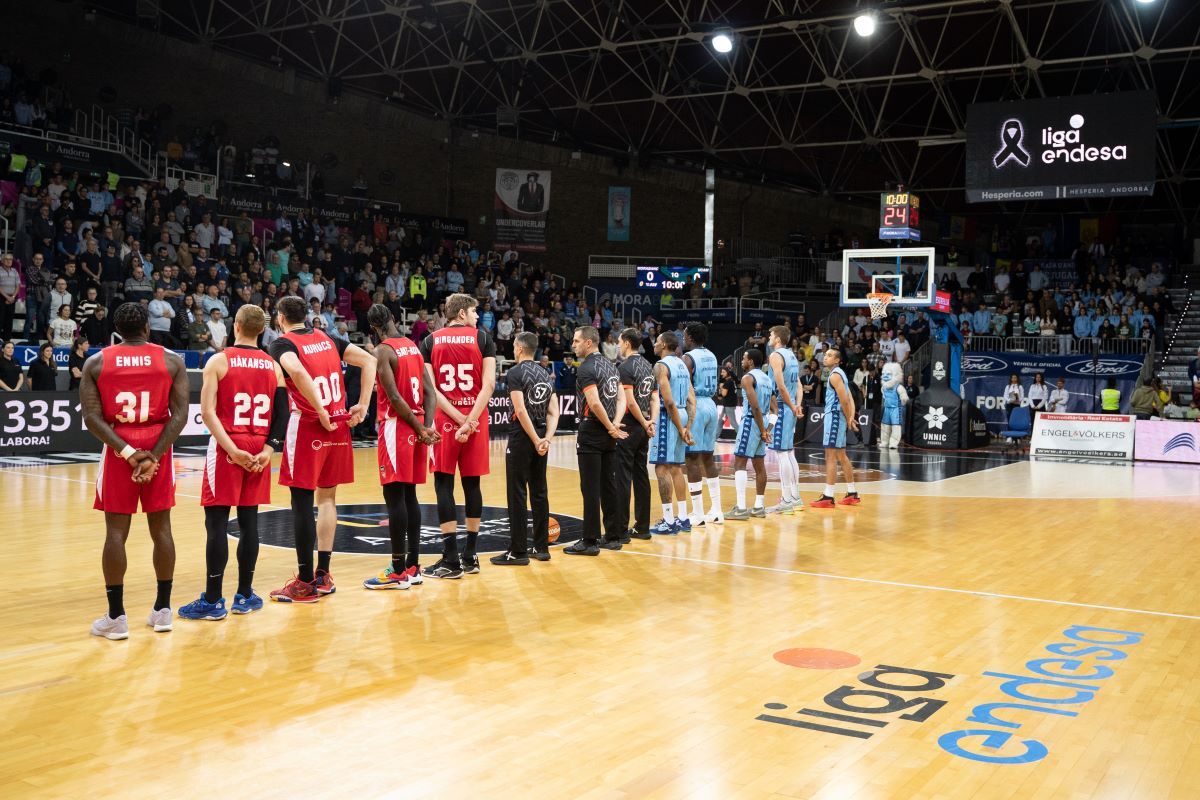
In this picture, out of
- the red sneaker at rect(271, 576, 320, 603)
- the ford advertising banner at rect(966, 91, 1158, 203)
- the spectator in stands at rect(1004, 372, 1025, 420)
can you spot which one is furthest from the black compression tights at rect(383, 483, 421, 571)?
the spectator in stands at rect(1004, 372, 1025, 420)

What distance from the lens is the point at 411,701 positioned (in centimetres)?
526

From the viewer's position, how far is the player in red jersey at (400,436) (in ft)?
24.9

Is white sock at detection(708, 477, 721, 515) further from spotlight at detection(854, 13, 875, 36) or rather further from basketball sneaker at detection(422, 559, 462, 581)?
spotlight at detection(854, 13, 875, 36)

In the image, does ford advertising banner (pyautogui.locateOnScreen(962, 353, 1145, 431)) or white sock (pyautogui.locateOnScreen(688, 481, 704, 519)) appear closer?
white sock (pyautogui.locateOnScreen(688, 481, 704, 519))

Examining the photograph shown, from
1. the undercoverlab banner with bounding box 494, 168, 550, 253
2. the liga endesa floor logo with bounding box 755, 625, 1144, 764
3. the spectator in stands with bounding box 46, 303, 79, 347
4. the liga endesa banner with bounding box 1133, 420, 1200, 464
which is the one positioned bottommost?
the liga endesa floor logo with bounding box 755, 625, 1144, 764

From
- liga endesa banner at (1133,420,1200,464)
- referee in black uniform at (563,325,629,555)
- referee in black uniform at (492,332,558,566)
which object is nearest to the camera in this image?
referee in black uniform at (492,332,558,566)

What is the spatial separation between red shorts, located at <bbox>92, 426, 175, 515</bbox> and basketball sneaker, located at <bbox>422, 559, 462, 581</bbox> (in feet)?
7.68

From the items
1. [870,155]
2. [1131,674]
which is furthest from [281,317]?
[870,155]

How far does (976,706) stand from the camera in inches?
211

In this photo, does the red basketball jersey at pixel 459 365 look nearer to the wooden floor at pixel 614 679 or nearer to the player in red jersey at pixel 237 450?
the wooden floor at pixel 614 679

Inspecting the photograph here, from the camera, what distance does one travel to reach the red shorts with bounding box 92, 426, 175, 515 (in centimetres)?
616

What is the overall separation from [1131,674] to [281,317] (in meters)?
5.41

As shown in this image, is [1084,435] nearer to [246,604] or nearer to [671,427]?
[671,427]

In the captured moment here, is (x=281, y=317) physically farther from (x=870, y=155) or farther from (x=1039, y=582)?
(x=870, y=155)
